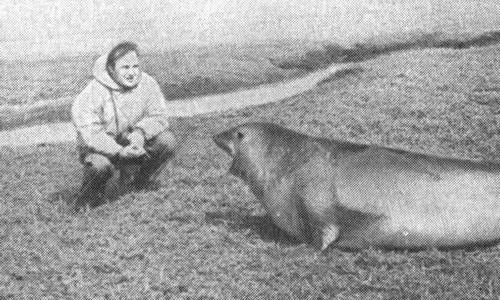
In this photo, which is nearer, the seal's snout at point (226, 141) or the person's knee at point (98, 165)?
the seal's snout at point (226, 141)

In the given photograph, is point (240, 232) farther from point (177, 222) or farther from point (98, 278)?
point (98, 278)

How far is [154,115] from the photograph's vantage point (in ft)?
24.5

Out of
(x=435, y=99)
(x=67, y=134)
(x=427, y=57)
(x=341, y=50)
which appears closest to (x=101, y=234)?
(x=435, y=99)

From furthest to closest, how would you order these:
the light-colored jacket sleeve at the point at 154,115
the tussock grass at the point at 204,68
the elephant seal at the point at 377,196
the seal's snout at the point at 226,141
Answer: the tussock grass at the point at 204,68 < the light-colored jacket sleeve at the point at 154,115 < the seal's snout at the point at 226,141 < the elephant seal at the point at 377,196

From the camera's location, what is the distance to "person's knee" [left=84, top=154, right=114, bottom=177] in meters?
6.91

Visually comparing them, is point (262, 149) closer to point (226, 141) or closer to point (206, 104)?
point (226, 141)

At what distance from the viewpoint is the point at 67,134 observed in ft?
49.2

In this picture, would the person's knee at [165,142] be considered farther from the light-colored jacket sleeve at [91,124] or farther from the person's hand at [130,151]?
the light-colored jacket sleeve at [91,124]

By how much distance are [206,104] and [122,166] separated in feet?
35.2

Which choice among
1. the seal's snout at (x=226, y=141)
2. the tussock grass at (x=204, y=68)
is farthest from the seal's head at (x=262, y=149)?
the tussock grass at (x=204, y=68)

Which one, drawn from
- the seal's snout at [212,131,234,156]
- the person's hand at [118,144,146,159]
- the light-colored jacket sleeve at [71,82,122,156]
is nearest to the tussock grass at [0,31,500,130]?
the light-colored jacket sleeve at [71,82,122,156]

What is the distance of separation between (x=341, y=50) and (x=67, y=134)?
12682 millimetres

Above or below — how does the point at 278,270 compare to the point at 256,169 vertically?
below

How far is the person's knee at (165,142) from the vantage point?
7364 millimetres
